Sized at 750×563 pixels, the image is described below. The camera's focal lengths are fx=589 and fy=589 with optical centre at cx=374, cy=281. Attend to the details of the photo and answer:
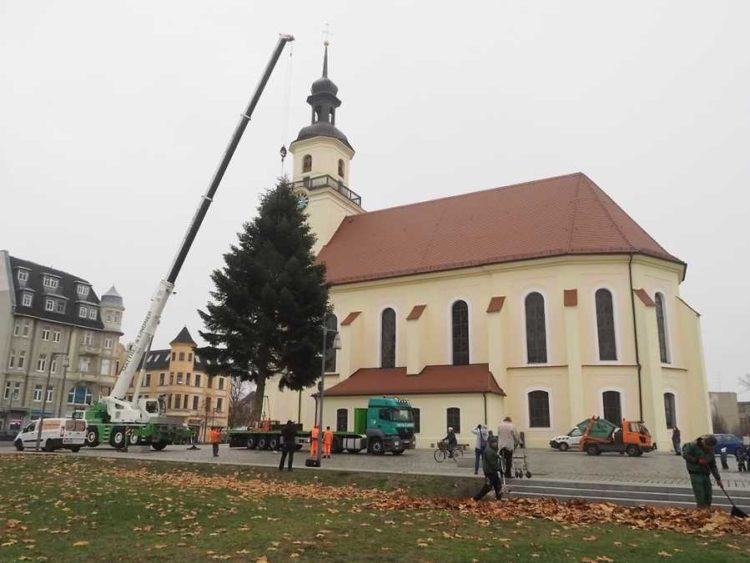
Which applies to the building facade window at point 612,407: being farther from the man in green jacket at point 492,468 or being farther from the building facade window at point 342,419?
the man in green jacket at point 492,468

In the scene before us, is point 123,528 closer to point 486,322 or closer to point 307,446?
point 307,446

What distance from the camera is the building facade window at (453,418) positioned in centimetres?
3111

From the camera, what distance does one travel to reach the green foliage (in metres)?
26.7

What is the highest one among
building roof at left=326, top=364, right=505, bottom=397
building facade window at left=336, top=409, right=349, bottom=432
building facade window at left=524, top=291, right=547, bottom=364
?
building facade window at left=524, top=291, right=547, bottom=364

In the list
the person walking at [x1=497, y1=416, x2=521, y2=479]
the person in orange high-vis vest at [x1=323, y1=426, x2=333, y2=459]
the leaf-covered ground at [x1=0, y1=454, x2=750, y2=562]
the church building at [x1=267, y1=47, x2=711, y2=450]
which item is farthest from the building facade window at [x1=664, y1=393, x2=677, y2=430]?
the leaf-covered ground at [x1=0, y1=454, x2=750, y2=562]

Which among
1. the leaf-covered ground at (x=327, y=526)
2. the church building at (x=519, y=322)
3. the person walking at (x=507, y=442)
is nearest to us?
the leaf-covered ground at (x=327, y=526)

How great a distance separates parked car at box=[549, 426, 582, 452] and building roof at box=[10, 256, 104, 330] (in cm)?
4881

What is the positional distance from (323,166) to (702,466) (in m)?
38.0

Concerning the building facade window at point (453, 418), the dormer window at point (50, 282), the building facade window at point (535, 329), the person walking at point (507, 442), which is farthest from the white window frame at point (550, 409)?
the dormer window at point (50, 282)

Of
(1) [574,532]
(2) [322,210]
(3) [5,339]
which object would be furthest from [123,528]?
(3) [5,339]

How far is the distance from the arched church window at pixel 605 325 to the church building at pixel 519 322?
Answer: 0.05m

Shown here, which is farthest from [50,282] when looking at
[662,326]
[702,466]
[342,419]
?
[702,466]

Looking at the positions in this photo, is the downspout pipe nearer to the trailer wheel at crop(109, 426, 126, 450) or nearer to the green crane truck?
the green crane truck

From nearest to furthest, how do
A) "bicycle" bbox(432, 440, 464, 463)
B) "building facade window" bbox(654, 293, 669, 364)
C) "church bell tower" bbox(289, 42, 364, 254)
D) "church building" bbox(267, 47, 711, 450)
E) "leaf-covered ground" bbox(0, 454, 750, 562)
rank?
"leaf-covered ground" bbox(0, 454, 750, 562) → "bicycle" bbox(432, 440, 464, 463) → "church building" bbox(267, 47, 711, 450) → "building facade window" bbox(654, 293, 669, 364) → "church bell tower" bbox(289, 42, 364, 254)
